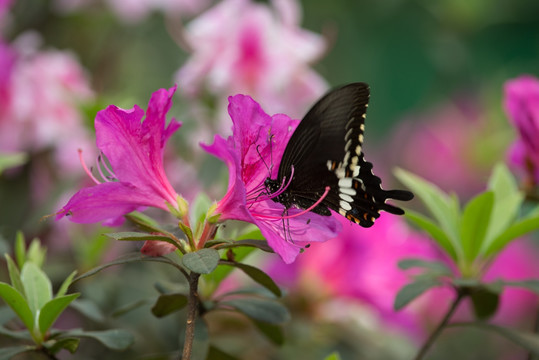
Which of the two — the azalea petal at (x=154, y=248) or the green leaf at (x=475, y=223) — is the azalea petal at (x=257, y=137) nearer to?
the azalea petal at (x=154, y=248)

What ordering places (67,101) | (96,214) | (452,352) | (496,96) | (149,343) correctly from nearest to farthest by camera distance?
(96,214) → (149,343) → (67,101) → (452,352) → (496,96)

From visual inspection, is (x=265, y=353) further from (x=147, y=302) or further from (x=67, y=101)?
(x=67, y=101)

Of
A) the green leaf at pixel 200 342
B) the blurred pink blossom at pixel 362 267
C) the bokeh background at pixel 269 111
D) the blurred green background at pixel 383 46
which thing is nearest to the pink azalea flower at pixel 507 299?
the bokeh background at pixel 269 111

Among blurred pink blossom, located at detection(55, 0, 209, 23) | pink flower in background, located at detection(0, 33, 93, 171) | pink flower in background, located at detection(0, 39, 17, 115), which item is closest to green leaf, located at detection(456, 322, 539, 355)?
pink flower in background, located at detection(0, 33, 93, 171)

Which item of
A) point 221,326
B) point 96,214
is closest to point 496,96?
point 221,326

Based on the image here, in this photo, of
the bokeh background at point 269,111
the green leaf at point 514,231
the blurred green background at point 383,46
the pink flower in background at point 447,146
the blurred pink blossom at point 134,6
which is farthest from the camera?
the pink flower in background at point 447,146

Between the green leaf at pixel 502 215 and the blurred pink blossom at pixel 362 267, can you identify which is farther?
the blurred pink blossom at pixel 362 267
